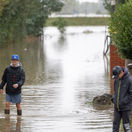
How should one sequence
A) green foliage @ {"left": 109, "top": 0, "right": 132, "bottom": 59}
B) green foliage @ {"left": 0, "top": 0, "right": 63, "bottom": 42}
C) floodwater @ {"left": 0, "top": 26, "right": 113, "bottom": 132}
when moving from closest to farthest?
floodwater @ {"left": 0, "top": 26, "right": 113, "bottom": 132}, green foliage @ {"left": 109, "top": 0, "right": 132, "bottom": 59}, green foliage @ {"left": 0, "top": 0, "right": 63, "bottom": 42}

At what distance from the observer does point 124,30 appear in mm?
11219

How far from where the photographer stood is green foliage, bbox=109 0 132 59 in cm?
1112

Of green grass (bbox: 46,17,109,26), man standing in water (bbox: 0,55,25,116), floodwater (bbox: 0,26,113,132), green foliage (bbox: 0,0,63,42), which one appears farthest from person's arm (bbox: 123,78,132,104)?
green grass (bbox: 46,17,109,26)

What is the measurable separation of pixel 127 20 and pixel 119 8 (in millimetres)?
501

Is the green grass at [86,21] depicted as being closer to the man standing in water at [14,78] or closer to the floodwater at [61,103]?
the floodwater at [61,103]

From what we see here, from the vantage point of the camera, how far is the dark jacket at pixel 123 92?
8.56 m

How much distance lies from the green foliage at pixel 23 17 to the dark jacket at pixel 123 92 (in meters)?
29.3

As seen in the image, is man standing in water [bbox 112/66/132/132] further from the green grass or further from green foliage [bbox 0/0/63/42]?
the green grass

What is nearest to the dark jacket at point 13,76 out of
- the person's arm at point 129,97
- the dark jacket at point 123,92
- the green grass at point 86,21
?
the dark jacket at point 123,92

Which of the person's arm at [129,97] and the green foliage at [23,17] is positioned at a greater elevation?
the person's arm at [129,97]

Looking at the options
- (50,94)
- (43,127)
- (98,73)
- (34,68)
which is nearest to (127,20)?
(43,127)

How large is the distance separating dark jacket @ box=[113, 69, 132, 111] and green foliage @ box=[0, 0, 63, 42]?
29298 millimetres

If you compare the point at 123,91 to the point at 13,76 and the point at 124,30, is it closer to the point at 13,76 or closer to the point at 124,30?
the point at 124,30

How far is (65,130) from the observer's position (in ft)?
31.9
